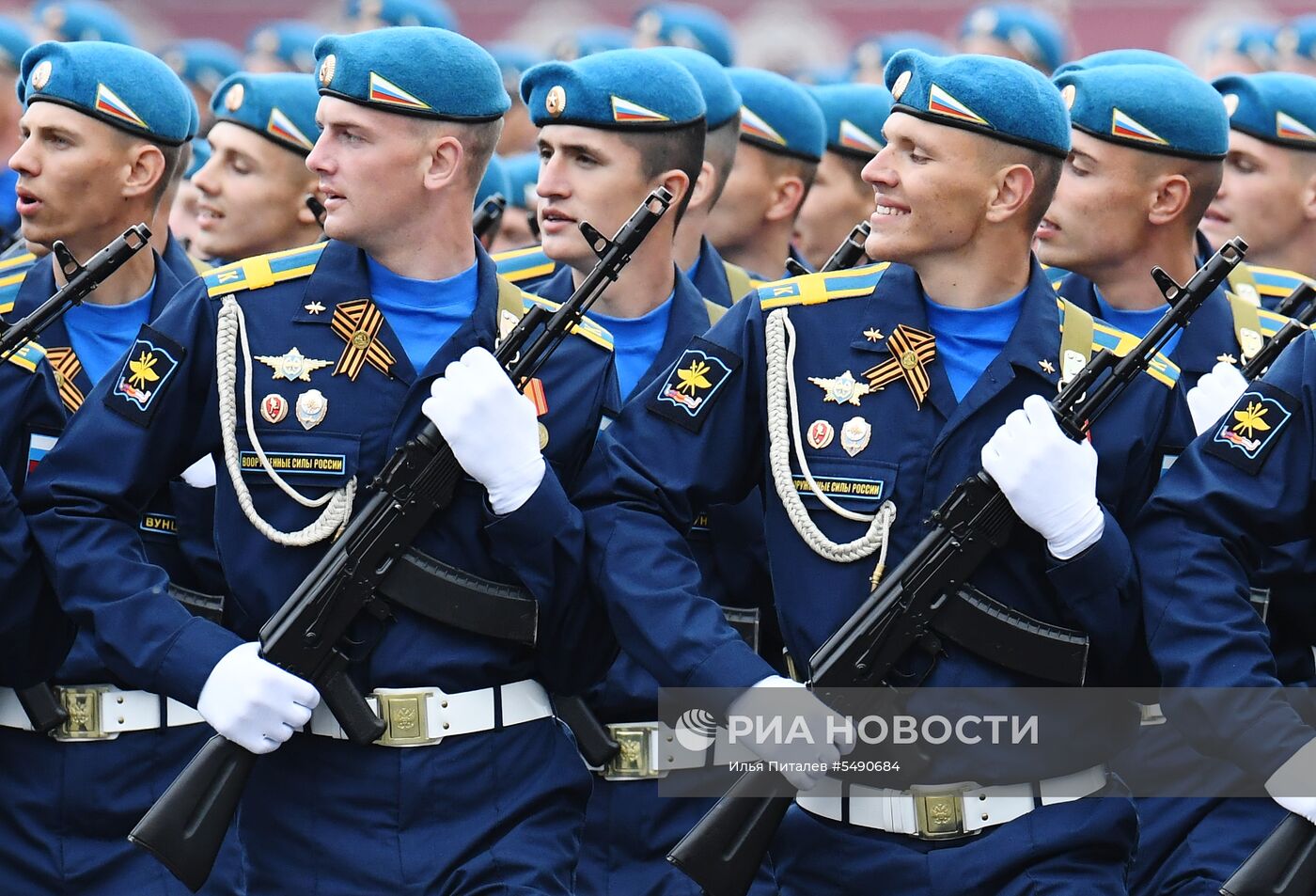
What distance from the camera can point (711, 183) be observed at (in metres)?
8.25

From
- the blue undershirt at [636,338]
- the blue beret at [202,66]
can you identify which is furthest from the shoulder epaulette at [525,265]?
the blue beret at [202,66]

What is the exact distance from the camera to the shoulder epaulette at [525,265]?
7906mm

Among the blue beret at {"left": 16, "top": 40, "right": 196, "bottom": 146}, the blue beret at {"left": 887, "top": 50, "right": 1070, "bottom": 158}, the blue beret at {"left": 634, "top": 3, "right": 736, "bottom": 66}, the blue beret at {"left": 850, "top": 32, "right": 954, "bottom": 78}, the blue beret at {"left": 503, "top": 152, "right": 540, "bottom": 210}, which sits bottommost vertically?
the blue beret at {"left": 850, "top": 32, "right": 954, "bottom": 78}

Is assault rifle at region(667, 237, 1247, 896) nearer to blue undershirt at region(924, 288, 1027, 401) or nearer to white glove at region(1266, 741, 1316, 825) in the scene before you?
blue undershirt at region(924, 288, 1027, 401)

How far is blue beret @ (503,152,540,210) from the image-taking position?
10.2m

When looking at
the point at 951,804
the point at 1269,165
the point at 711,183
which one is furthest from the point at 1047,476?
the point at 1269,165

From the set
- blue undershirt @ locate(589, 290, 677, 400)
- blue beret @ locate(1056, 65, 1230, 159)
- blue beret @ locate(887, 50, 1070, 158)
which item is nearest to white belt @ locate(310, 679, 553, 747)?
blue undershirt @ locate(589, 290, 677, 400)

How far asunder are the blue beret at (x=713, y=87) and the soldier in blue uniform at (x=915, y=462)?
7.75ft

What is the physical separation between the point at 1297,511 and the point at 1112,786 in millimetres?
815

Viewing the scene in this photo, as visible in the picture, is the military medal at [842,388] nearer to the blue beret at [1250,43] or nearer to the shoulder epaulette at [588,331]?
the shoulder epaulette at [588,331]

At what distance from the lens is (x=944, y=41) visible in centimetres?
3209

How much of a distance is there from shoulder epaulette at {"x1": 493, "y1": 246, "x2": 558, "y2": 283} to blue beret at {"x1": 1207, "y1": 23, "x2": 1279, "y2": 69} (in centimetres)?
727

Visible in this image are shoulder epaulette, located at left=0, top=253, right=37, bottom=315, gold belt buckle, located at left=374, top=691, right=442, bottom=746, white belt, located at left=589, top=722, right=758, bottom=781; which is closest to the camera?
gold belt buckle, located at left=374, top=691, right=442, bottom=746

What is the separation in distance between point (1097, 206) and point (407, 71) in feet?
7.79
